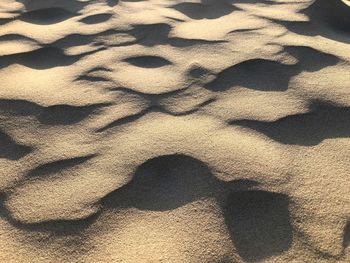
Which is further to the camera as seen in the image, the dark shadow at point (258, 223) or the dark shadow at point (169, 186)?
the dark shadow at point (169, 186)

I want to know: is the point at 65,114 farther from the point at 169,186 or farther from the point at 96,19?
the point at 96,19

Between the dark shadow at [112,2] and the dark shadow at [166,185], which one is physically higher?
the dark shadow at [112,2]

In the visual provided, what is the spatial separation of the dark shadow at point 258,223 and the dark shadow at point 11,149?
2.05ft

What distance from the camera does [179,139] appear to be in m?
1.33

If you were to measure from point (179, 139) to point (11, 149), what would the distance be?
0.50m

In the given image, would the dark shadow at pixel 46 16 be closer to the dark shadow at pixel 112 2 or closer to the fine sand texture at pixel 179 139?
the fine sand texture at pixel 179 139

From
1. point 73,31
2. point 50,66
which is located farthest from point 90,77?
point 73,31

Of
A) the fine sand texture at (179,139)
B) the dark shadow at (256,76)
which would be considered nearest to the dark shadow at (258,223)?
the fine sand texture at (179,139)

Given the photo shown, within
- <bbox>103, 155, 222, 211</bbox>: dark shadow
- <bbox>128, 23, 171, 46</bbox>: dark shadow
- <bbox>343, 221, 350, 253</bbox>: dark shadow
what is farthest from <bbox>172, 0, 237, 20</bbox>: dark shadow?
<bbox>343, 221, 350, 253</bbox>: dark shadow

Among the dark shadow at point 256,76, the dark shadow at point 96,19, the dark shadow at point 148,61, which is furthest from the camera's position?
the dark shadow at point 96,19

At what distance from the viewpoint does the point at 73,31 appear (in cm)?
209

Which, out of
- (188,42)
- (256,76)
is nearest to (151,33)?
(188,42)

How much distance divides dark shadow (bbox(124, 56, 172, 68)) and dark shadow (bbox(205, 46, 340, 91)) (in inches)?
9.9

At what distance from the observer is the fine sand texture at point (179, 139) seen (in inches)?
40.3
